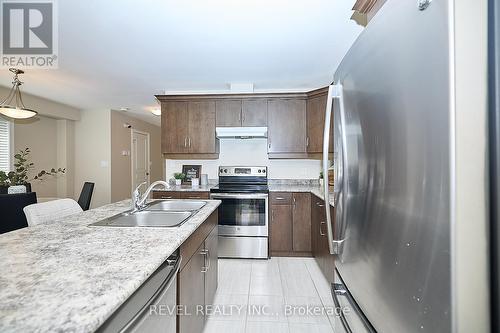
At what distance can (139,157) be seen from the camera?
6406mm

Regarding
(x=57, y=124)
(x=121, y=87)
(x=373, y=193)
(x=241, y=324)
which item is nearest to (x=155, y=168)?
(x=57, y=124)

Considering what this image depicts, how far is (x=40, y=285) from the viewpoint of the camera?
2.07 feet

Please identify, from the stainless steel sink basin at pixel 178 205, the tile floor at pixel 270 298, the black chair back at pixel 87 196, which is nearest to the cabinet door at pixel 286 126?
the tile floor at pixel 270 298

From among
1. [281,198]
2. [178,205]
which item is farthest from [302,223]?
[178,205]

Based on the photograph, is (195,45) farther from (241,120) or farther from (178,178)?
(178,178)

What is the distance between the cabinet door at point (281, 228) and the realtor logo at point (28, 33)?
2.93 m

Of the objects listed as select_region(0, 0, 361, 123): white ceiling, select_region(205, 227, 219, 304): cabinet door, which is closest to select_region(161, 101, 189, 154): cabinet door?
select_region(0, 0, 361, 123): white ceiling

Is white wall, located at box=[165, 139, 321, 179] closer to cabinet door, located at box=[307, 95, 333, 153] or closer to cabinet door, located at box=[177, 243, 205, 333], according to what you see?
cabinet door, located at box=[307, 95, 333, 153]

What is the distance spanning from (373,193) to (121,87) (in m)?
4.08

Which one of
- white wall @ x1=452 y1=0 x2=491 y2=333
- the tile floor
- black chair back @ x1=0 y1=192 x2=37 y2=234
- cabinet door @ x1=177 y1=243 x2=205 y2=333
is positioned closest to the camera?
white wall @ x1=452 y1=0 x2=491 y2=333

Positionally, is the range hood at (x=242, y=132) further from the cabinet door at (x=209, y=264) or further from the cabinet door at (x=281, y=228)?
the cabinet door at (x=209, y=264)

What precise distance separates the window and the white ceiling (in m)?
0.72

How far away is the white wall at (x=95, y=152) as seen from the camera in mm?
5145

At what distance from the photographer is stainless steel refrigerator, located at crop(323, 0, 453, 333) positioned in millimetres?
A: 467
